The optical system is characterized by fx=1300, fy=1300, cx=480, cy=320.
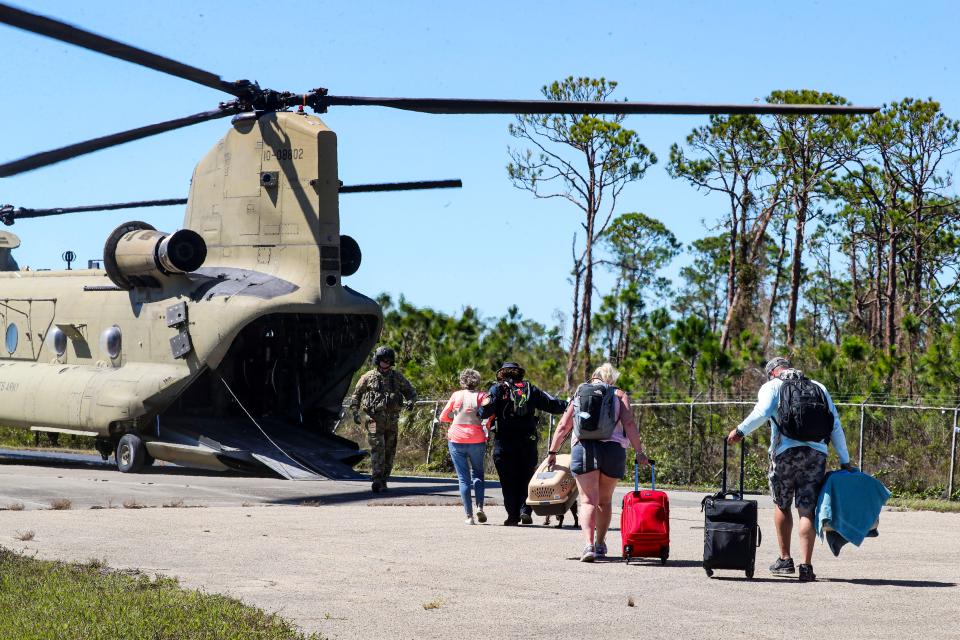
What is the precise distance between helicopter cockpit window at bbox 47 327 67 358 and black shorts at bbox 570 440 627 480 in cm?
1407

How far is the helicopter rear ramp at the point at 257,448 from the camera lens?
19312 mm

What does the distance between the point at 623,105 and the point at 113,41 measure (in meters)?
6.00

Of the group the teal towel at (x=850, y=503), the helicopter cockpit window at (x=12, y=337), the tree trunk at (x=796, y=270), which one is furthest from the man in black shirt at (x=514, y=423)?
the tree trunk at (x=796, y=270)

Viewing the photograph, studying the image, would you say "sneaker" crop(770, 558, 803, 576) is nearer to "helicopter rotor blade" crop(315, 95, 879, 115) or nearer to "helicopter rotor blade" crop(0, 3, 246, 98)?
"helicopter rotor blade" crop(315, 95, 879, 115)

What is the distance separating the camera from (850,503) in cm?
997

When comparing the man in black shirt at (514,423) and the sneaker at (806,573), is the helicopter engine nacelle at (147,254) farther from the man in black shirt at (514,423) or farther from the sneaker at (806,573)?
the sneaker at (806,573)

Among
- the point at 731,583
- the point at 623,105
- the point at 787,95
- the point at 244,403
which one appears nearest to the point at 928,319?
the point at 787,95

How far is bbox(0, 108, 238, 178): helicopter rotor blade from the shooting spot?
18.9 metres

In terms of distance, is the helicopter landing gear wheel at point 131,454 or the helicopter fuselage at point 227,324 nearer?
the helicopter fuselage at point 227,324

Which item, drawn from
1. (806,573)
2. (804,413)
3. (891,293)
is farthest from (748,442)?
(891,293)

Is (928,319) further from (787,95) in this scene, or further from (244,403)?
(244,403)

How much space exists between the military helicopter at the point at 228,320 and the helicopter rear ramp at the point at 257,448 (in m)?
0.03

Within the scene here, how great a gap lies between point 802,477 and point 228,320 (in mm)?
11228

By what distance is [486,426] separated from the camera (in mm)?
13867
